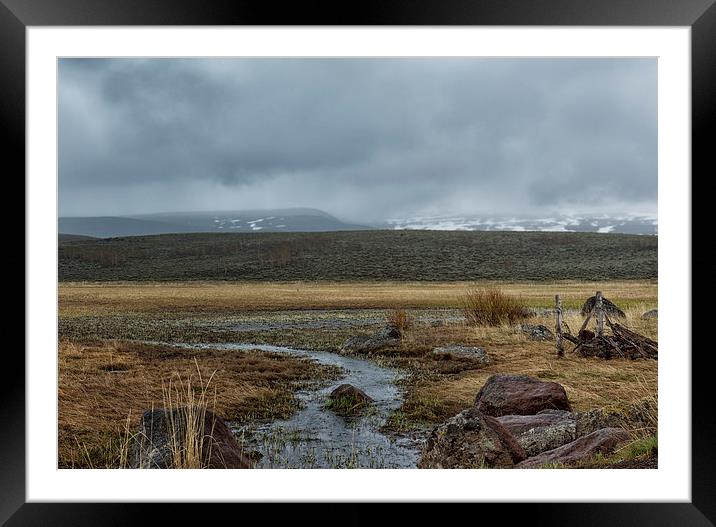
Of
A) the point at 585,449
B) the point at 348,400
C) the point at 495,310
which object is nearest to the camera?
the point at 585,449

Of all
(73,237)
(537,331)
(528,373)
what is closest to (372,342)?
(537,331)

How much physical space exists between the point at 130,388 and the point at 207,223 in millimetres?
32488

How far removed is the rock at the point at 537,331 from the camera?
317 inches

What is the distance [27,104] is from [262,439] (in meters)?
3.51

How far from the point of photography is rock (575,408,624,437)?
136 inches

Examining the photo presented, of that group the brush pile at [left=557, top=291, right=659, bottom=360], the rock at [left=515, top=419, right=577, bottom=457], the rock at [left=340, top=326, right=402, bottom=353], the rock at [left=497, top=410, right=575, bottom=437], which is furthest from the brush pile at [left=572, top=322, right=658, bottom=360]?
the rock at [left=515, top=419, right=577, bottom=457]

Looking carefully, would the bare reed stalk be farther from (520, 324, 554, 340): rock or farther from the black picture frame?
(520, 324, 554, 340): rock

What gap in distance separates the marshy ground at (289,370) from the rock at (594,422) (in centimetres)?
105

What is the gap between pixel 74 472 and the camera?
6.12ft

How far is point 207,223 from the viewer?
38.3 metres
